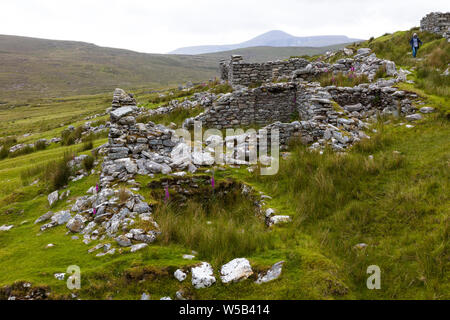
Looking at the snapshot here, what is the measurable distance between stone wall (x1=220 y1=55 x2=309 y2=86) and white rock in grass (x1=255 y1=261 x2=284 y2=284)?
14988mm

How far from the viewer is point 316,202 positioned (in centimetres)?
545

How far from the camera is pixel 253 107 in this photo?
39.1 feet

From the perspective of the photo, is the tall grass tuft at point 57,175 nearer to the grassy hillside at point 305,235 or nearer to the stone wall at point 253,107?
the grassy hillside at point 305,235

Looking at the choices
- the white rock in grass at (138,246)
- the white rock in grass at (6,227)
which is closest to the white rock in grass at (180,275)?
the white rock in grass at (138,246)

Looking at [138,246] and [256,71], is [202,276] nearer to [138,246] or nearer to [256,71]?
[138,246]

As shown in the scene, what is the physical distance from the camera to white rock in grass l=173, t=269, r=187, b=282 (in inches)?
→ 135

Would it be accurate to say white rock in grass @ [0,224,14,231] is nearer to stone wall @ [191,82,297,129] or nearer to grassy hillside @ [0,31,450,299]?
grassy hillside @ [0,31,450,299]

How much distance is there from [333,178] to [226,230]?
3.02 m

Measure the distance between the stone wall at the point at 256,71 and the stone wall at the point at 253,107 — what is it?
5252 mm

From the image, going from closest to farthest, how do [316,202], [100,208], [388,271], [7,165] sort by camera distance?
[388,271]
[100,208]
[316,202]
[7,165]

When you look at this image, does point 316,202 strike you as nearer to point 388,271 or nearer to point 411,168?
point 388,271

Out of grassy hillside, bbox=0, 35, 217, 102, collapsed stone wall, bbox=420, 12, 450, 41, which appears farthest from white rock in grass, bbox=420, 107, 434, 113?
grassy hillside, bbox=0, 35, 217, 102

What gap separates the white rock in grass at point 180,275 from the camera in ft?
11.2
